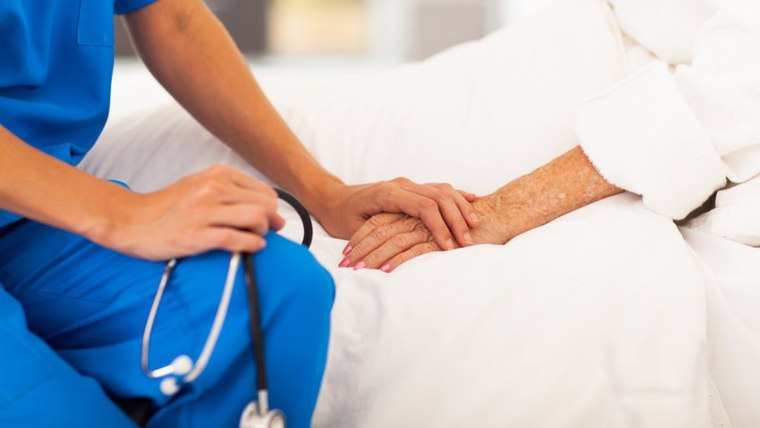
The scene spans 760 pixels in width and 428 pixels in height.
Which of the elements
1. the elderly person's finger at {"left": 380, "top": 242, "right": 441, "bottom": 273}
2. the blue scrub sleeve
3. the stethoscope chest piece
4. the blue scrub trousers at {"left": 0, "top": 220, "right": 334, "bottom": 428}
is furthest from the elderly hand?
the blue scrub sleeve

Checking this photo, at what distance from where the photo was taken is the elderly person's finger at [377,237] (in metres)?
1.05

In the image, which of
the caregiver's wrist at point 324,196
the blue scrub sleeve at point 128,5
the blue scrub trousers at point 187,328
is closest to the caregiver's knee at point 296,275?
the blue scrub trousers at point 187,328

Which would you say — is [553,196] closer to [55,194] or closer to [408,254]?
[408,254]

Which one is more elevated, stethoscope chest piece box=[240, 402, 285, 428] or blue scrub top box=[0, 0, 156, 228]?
blue scrub top box=[0, 0, 156, 228]

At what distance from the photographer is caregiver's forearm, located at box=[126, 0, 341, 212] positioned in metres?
1.21

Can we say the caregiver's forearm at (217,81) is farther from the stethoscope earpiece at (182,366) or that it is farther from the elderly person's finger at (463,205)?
the stethoscope earpiece at (182,366)

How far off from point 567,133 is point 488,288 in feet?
1.25

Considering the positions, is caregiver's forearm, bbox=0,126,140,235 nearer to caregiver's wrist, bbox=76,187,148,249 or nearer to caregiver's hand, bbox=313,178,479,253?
caregiver's wrist, bbox=76,187,148,249

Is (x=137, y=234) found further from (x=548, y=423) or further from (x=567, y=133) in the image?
(x=567, y=133)

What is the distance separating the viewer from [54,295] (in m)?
0.82

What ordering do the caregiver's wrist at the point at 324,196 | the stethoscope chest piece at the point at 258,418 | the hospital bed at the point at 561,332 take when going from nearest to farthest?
the stethoscope chest piece at the point at 258,418 → the hospital bed at the point at 561,332 → the caregiver's wrist at the point at 324,196

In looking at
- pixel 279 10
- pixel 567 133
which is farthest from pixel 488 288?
pixel 279 10

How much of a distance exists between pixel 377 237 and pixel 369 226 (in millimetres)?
25

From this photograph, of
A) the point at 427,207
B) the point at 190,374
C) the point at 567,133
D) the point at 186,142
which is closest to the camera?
the point at 190,374
